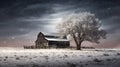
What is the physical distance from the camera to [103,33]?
241ft

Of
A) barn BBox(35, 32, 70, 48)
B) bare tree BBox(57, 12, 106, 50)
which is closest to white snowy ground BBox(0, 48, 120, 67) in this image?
bare tree BBox(57, 12, 106, 50)

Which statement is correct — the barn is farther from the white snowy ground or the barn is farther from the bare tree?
the white snowy ground

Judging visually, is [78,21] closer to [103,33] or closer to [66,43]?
[103,33]

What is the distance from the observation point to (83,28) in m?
73.2

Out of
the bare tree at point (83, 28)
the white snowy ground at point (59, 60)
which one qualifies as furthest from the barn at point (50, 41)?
the white snowy ground at point (59, 60)

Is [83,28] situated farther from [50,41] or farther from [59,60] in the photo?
[59,60]

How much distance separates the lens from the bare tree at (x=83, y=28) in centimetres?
7281

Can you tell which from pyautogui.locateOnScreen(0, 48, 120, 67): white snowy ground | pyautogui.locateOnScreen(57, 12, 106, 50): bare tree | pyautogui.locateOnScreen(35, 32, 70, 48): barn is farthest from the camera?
pyautogui.locateOnScreen(35, 32, 70, 48): barn

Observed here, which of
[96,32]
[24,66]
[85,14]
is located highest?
[85,14]

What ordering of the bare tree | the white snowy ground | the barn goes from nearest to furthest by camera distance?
the white snowy ground → the bare tree → the barn

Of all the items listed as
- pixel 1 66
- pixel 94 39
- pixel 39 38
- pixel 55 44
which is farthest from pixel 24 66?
pixel 39 38

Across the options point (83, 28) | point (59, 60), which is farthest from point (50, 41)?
point (59, 60)

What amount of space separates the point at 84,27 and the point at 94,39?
15.6 feet

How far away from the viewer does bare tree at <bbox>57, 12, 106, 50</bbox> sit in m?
72.8
